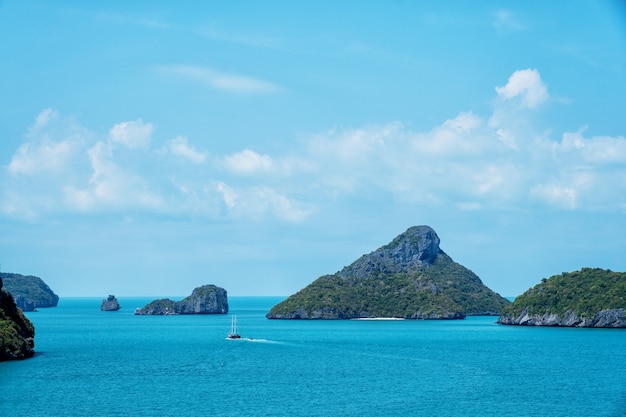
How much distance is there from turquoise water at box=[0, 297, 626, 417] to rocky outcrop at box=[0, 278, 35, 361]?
1904 millimetres

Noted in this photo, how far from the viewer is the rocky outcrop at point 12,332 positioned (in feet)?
352

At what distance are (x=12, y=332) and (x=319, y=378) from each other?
43004 mm

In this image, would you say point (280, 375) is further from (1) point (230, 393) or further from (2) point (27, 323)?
(2) point (27, 323)

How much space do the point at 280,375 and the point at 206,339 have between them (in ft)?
224

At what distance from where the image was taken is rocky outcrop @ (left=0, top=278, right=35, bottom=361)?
107 m

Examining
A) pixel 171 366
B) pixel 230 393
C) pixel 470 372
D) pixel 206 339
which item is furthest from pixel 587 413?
pixel 206 339

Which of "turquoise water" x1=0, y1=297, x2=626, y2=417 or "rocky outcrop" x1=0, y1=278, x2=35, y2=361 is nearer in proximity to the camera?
"turquoise water" x1=0, y1=297, x2=626, y2=417

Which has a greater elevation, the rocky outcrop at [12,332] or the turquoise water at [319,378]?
the rocky outcrop at [12,332]

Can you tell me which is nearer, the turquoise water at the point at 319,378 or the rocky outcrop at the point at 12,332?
the turquoise water at the point at 319,378

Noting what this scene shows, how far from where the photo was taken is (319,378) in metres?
99.4

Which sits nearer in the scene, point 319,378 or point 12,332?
point 319,378

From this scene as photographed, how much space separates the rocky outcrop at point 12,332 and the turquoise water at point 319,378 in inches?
75.0

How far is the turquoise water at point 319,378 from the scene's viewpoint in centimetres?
7850

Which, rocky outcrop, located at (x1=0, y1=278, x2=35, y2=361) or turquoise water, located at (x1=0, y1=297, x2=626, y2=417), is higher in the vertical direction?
rocky outcrop, located at (x1=0, y1=278, x2=35, y2=361)
